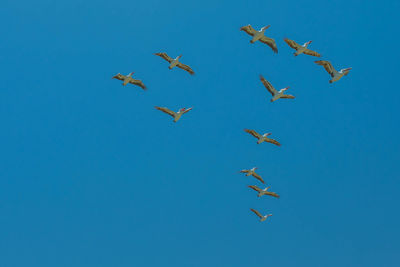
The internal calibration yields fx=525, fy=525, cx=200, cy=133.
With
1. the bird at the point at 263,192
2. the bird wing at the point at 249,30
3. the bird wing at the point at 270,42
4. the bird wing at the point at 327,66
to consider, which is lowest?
the bird at the point at 263,192

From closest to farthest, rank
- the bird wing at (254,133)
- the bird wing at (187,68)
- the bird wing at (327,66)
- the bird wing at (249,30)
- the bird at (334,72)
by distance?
the bird wing at (249,30) < the bird wing at (327,66) < the bird wing at (187,68) < the bird at (334,72) < the bird wing at (254,133)

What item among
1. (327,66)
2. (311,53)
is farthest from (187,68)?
(327,66)

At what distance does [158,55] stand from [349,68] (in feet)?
82.4

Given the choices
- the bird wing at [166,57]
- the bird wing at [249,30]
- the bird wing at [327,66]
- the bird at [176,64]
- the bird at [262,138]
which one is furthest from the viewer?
the bird at [262,138]

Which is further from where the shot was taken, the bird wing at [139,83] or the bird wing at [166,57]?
the bird wing at [139,83]

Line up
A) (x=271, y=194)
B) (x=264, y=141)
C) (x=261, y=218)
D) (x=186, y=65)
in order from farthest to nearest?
(x=261, y=218) < (x=271, y=194) < (x=264, y=141) < (x=186, y=65)

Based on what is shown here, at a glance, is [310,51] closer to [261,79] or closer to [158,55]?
[261,79]

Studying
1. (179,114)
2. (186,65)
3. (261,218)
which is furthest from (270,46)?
(261,218)

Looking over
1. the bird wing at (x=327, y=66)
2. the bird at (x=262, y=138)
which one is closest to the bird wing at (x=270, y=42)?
the bird wing at (x=327, y=66)

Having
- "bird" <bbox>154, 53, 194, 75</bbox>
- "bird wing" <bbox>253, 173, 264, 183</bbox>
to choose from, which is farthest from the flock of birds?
"bird wing" <bbox>253, 173, 264, 183</bbox>

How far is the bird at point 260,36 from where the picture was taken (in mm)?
63734

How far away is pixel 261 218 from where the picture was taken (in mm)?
92812

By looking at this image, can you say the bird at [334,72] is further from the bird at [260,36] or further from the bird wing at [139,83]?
A: the bird wing at [139,83]

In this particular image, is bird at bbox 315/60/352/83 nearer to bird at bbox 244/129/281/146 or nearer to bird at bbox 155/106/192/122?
bird at bbox 244/129/281/146
